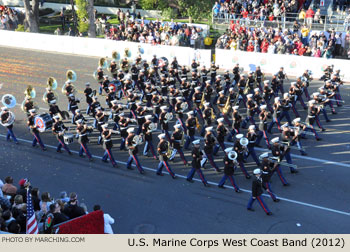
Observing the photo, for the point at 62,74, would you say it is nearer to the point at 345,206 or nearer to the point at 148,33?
the point at 148,33

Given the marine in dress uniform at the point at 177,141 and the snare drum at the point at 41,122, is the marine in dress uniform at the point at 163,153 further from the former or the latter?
the snare drum at the point at 41,122

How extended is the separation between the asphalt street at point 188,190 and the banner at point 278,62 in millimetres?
6342

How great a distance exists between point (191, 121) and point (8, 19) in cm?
2946

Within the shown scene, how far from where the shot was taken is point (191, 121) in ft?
50.8

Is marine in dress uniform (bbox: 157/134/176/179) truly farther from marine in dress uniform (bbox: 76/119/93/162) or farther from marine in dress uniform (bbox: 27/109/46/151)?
marine in dress uniform (bbox: 27/109/46/151)

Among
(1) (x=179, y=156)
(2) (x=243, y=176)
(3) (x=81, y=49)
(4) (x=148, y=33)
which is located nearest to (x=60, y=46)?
(3) (x=81, y=49)

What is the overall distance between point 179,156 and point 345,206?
5891 millimetres

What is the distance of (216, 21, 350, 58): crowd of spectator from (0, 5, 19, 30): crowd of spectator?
20.7 metres

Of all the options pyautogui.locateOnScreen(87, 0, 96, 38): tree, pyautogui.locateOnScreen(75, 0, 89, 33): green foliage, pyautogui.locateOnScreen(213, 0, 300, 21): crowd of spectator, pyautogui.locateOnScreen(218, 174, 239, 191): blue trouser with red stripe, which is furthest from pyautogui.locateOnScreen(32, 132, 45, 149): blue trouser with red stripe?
pyautogui.locateOnScreen(75, 0, 89, 33): green foliage

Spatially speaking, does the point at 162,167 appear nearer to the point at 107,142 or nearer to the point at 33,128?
the point at 107,142

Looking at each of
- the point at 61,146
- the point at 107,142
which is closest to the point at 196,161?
the point at 107,142

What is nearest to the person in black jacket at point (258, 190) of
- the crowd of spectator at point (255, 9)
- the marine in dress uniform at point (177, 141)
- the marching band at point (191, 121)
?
the marching band at point (191, 121)

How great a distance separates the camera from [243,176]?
14.1 m

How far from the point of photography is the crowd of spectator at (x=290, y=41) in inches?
1006
